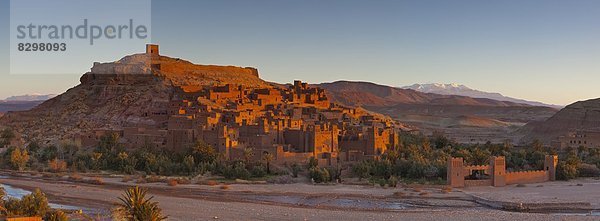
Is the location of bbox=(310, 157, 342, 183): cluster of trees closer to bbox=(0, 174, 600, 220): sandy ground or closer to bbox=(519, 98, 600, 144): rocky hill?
bbox=(0, 174, 600, 220): sandy ground

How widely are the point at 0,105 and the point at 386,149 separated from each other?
85.7 metres

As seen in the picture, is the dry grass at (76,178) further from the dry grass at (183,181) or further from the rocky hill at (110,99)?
the rocky hill at (110,99)

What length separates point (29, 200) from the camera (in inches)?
658

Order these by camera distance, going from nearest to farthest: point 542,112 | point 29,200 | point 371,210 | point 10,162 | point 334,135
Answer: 1. point 29,200
2. point 371,210
3. point 334,135
4. point 10,162
5. point 542,112

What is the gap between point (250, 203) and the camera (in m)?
22.1

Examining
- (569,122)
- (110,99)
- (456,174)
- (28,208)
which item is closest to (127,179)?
(28,208)

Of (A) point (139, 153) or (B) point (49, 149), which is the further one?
(B) point (49, 149)

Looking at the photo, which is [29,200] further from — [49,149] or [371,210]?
[49,149]

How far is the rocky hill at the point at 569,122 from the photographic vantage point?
5178cm

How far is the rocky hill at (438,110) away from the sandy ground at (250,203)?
1853 inches

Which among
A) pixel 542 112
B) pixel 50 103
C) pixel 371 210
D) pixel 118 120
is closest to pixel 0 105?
pixel 50 103

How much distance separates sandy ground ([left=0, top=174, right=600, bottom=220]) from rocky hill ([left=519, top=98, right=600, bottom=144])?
3024cm

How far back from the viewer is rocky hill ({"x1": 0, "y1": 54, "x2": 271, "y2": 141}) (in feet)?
123

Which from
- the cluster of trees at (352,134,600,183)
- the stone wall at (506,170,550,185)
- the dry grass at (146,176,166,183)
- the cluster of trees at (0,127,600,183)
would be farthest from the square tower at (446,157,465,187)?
the dry grass at (146,176,166,183)
